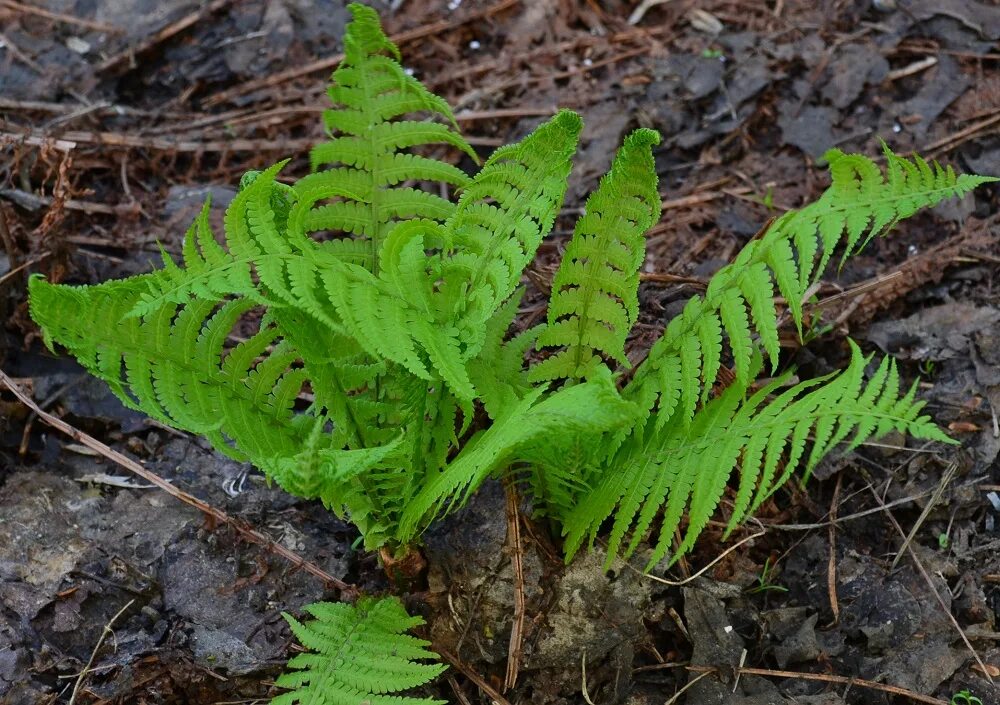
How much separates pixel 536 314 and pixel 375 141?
0.82 meters

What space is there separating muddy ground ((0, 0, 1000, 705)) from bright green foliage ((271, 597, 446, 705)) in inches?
7.8

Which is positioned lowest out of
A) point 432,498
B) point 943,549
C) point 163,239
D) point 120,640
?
point 943,549

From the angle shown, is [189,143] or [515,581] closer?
[515,581]

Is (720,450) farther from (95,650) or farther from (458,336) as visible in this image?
(95,650)

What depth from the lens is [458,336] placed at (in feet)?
7.27

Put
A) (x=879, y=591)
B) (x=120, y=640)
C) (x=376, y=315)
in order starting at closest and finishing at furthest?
1. (x=376, y=315)
2. (x=120, y=640)
3. (x=879, y=591)

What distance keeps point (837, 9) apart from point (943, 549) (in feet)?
7.94

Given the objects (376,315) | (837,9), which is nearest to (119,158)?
(376,315)

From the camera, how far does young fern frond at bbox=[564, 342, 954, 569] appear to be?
211cm

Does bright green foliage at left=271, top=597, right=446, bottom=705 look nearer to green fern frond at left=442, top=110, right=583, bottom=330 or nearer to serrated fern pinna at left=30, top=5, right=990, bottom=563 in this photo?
serrated fern pinna at left=30, top=5, right=990, bottom=563

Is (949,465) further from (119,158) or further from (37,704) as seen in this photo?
(119,158)

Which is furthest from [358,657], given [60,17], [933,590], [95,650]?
[60,17]

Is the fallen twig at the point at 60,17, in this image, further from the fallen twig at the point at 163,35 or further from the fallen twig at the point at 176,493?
the fallen twig at the point at 176,493

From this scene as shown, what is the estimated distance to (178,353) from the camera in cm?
221
